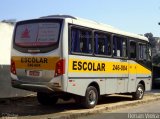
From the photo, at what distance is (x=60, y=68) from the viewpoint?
41.1ft

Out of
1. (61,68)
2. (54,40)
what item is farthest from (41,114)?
(54,40)

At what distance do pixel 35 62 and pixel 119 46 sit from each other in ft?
14.8

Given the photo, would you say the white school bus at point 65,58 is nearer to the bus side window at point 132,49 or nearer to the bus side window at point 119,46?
the bus side window at point 119,46

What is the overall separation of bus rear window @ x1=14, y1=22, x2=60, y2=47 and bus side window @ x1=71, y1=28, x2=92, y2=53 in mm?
651

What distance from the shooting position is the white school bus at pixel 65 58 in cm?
1266

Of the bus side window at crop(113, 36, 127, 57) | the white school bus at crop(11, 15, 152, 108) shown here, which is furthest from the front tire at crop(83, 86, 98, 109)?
the bus side window at crop(113, 36, 127, 57)

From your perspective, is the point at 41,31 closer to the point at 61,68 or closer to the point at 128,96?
the point at 61,68

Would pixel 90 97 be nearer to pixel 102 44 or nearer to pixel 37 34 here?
pixel 102 44

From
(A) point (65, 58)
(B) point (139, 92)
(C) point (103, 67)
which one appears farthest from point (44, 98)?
(B) point (139, 92)

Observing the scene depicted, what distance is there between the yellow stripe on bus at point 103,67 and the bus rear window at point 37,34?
38.4 inches

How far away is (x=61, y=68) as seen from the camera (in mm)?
12516

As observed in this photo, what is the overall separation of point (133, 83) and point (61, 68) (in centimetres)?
601

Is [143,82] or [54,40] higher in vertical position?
[54,40]

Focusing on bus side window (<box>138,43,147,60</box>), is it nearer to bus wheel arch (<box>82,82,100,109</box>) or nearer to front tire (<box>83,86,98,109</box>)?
bus wheel arch (<box>82,82,100,109</box>)
